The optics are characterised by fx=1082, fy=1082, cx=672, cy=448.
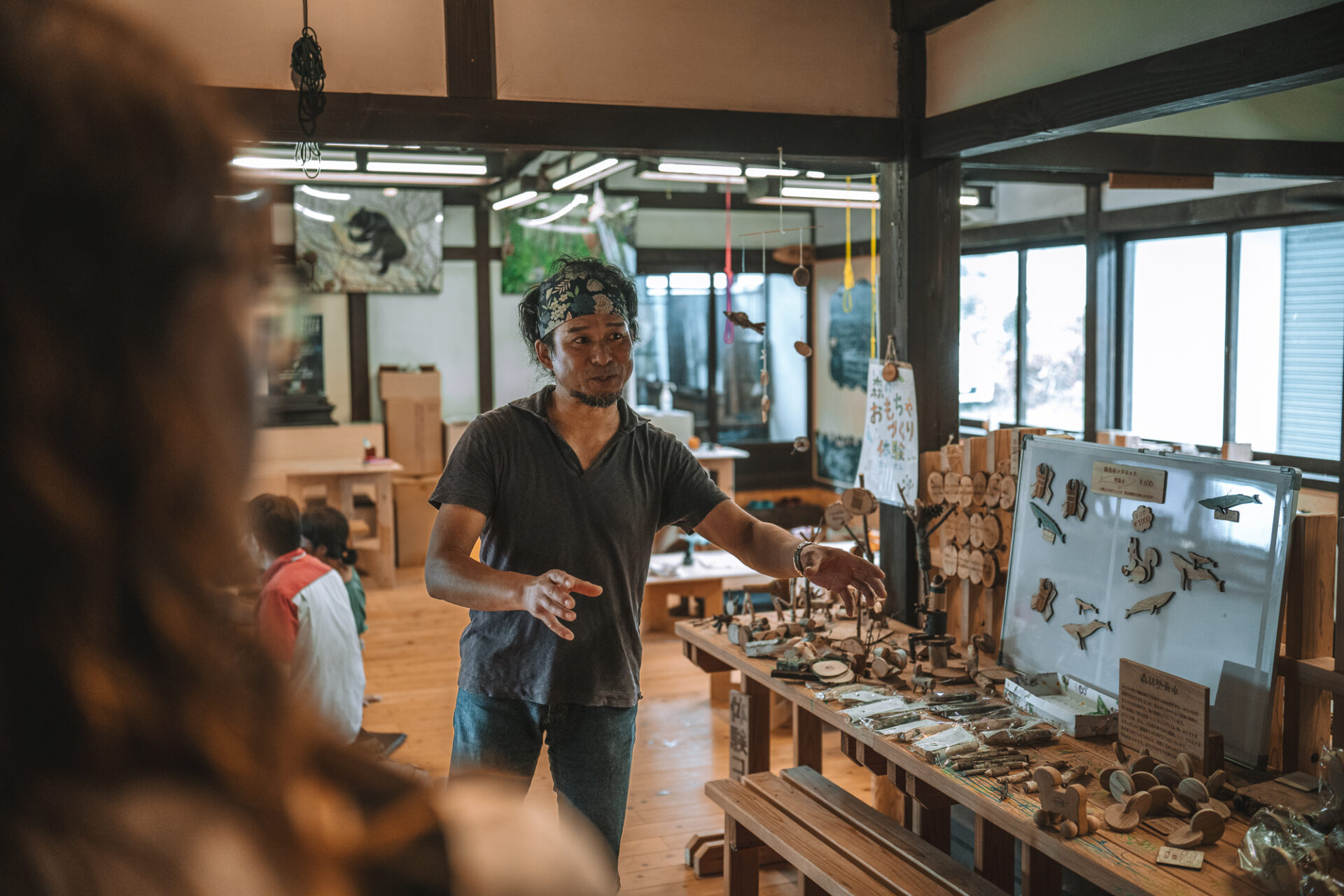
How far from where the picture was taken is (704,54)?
3.50 metres

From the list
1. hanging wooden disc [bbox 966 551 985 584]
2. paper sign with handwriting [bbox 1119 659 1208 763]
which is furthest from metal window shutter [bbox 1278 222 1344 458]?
paper sign with handwriting [bbox 1119 659 1208 763]

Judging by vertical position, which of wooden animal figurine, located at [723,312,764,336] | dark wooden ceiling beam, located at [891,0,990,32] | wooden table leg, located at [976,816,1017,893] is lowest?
wooden table leg, located at [976,816,1017,893]

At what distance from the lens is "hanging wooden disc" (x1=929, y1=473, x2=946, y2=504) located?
11.2ft

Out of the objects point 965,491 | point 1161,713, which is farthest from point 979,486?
point 1161,713

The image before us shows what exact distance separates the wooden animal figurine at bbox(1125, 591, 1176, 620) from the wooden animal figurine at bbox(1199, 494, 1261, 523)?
0.22 m

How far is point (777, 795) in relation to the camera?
298cm

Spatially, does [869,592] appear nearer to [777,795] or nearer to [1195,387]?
[777,795]

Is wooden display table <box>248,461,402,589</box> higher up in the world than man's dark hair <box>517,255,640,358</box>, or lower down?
lower down

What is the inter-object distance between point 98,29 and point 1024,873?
2.47 meters

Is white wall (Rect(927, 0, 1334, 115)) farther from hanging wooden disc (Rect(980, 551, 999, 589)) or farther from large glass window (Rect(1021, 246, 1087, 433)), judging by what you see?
large glass window (Rect(1021, 246, 1087, 433))

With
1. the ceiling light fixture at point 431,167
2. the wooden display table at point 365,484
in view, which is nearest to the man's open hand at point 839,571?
the ceiling light fixture at point 431,167

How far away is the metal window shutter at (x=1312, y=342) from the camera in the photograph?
20.4 ft

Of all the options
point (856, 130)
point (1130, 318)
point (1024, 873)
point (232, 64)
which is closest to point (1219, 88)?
point (856, 130)

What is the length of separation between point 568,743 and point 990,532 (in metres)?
1.43
